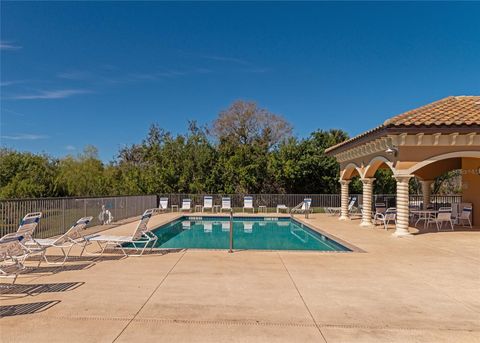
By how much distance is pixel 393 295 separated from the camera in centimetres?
571

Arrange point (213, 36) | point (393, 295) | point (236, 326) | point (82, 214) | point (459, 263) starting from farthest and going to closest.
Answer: point (213, 36) → point (82, 214) → point (459, 263) → point (393, 295) → point (236, 326)

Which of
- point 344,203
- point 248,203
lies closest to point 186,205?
point 248,203

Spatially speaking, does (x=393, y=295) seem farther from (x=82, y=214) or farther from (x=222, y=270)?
(x=82, y=214)

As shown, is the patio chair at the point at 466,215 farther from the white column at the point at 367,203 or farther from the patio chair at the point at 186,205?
the patio chair at the point at 186,205

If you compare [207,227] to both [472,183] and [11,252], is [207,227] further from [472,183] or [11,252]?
[11,252]

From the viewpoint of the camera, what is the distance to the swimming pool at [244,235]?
12.5 meters

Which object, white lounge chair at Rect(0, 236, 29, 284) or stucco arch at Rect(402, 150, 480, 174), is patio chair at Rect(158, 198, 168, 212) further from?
white lounge chair at Rect(0, 236, 29, 284)

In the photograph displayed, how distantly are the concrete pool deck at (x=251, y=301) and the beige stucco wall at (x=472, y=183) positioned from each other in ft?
28.0

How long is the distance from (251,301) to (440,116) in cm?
1041

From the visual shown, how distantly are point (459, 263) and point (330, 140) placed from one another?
20.2 meters

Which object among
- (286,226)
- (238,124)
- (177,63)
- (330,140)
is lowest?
(286,226)

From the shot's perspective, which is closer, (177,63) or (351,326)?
(351,326)

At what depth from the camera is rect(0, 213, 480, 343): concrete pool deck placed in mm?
4164

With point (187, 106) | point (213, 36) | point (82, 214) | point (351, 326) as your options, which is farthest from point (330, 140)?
point (351, 326)
